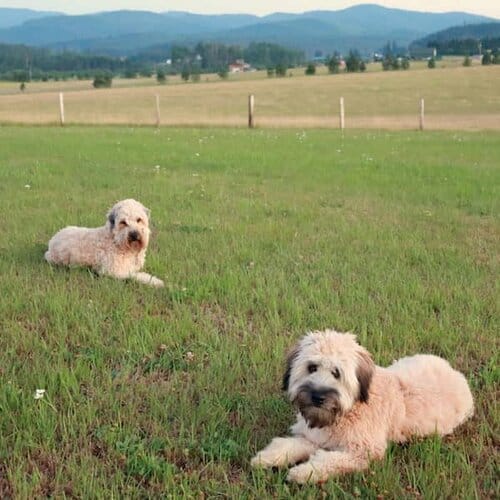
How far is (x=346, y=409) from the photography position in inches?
156

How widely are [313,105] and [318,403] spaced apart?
49.8 m

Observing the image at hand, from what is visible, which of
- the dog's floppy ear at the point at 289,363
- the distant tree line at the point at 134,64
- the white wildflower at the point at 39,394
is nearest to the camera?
the dog's floppy ear at the point at 289,363

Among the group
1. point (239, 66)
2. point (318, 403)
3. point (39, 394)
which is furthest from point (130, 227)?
point (239, 66)

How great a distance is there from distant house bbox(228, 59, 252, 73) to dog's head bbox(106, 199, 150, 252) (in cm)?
11646

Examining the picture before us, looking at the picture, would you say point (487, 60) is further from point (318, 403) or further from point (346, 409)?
point (318, 403)

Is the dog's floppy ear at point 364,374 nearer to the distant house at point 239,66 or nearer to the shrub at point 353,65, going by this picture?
the shrub at point 353,65

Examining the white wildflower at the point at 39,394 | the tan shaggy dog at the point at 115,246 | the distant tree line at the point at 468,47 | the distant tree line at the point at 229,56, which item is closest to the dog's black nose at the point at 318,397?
the white wildflower at the point at 39,394

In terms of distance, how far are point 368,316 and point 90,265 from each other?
11.6 feet

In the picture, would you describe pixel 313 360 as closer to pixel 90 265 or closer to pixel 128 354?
pixel 128 354

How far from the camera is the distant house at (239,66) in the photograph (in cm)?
12337

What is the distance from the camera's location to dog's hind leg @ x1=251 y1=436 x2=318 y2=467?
4.01 metres

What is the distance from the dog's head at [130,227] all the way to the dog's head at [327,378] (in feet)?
13.9

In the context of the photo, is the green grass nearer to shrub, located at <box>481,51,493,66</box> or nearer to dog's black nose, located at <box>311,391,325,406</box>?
dog's black nose, located at <box>311,391,325,406</box>

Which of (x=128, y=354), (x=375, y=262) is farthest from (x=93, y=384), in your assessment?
(x=375, y=262)
